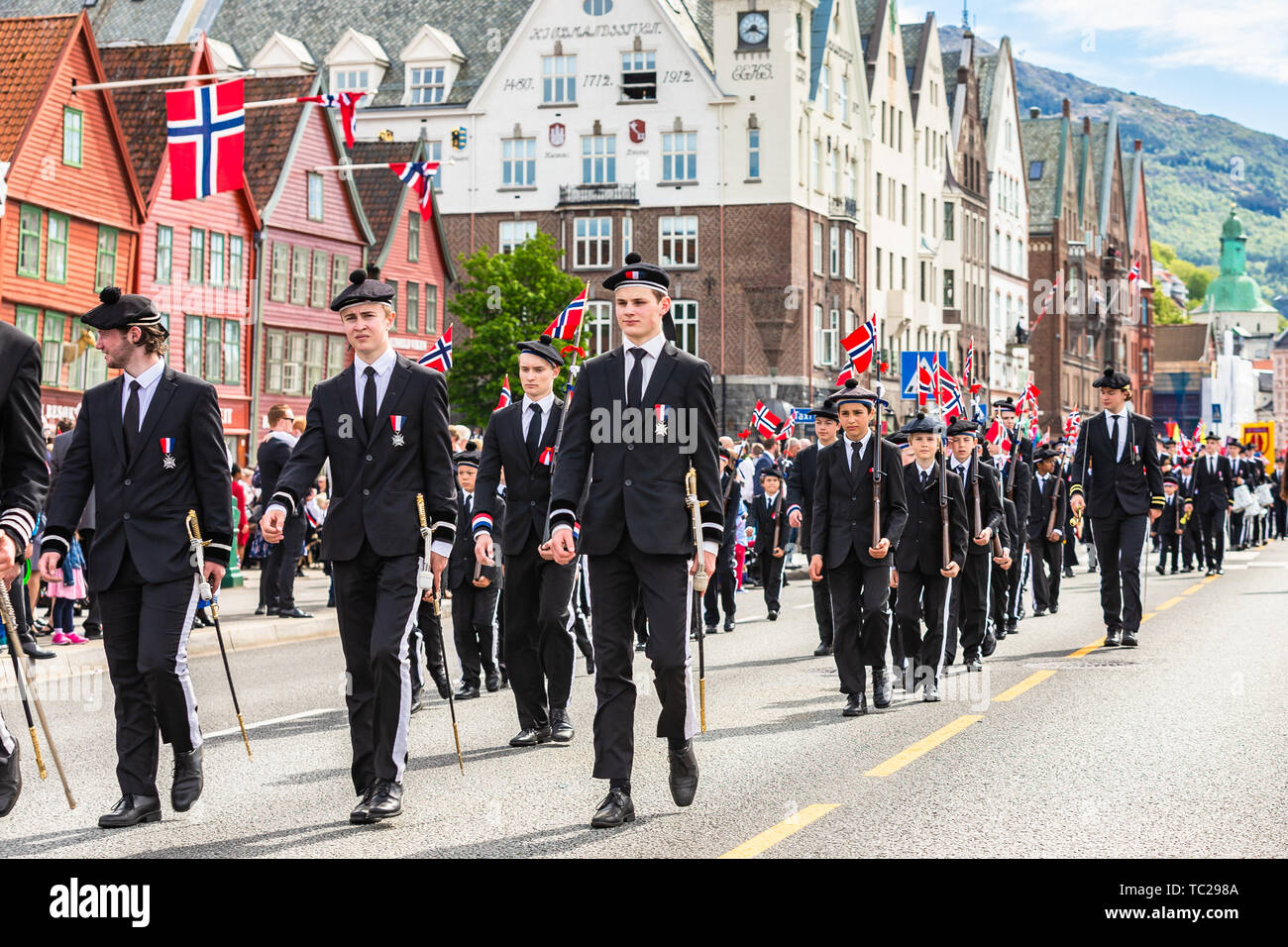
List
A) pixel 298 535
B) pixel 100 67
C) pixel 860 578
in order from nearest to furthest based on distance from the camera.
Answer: pixel 860 578 → pixel 298 535 → pixel 100 67

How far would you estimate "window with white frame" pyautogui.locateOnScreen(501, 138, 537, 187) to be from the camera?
64.8m

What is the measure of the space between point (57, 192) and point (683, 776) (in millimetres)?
33396

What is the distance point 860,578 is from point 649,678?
260cm

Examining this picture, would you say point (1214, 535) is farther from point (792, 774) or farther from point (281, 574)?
point (792, 774)

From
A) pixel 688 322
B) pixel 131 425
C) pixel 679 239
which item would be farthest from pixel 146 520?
pixel 679 239

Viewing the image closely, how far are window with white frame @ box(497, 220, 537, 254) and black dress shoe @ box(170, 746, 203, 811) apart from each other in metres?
57.2

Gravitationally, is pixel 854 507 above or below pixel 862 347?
below

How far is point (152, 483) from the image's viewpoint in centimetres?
795

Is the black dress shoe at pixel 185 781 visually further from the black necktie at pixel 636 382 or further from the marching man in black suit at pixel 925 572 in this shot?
the marching man in black suit at pixel 925 572

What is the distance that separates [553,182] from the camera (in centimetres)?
6450

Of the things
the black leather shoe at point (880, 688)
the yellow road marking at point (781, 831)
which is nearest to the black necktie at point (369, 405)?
the yellow road marking at point (781, 831)

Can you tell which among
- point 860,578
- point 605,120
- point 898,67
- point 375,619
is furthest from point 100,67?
point 898,67

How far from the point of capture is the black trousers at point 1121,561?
624 inches

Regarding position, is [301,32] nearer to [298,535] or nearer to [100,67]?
[100,67]
